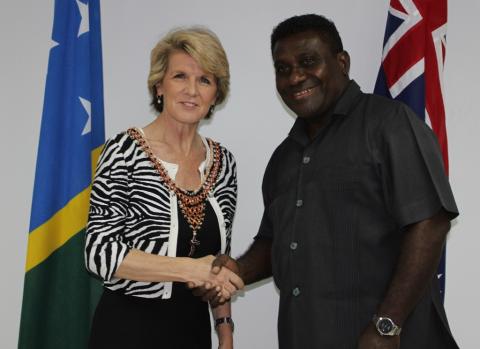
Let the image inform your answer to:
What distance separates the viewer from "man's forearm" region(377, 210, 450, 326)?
1.54 metres

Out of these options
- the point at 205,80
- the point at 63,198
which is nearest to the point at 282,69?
the point at 205,80

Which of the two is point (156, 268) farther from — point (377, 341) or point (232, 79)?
point (232, 79)

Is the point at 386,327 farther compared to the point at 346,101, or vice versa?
the point at 346,101

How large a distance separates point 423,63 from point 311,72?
94cm

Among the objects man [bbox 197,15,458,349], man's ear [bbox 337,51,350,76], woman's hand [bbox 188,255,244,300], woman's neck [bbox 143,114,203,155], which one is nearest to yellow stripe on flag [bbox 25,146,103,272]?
woman's neck [bbox 143,114,203,155]

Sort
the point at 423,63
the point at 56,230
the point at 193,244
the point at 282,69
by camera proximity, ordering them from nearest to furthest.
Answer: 1. the point at 282,69
2. the point at 193,244
3. the point at 423,63
4. the point at 56,230

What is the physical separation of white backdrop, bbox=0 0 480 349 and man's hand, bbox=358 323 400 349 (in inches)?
62.1

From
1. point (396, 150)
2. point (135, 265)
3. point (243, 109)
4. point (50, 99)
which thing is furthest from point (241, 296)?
point (396, 150)

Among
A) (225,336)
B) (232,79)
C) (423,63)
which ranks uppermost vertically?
(232,79)

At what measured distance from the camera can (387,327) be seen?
1527mm

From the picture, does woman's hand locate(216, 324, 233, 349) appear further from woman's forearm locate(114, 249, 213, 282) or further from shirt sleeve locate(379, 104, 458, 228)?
shirt sleeve locate(379, 104, 458, 228)

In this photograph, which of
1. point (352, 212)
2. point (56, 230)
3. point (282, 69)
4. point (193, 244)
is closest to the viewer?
point (352, 212)

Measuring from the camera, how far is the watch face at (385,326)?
1.53 metres

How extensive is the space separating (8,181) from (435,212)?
2558mm
